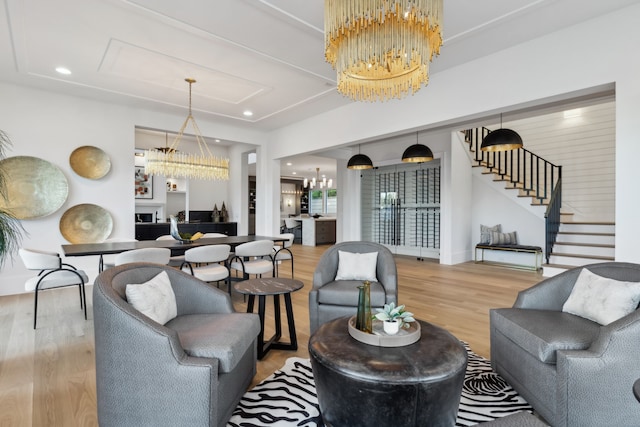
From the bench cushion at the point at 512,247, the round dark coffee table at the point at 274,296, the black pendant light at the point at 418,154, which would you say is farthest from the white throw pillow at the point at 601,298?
the bench cushion at the point at 512,247

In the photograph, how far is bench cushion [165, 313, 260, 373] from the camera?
1.75 meters

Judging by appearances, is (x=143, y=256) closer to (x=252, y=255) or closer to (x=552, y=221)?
(x=252, y=255)

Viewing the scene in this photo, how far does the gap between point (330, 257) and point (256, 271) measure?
4.22 feet

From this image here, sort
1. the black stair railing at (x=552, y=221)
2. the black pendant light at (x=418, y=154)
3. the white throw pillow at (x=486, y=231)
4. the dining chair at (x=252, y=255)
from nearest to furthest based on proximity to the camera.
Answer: the dining chair at (x=252, y=255), the black pendant light at (x=418, y=154), the black stair railing at (x=552, y=221), the white throw pillow at (x=486, y=231)

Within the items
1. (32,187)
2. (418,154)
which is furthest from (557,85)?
(32,187)

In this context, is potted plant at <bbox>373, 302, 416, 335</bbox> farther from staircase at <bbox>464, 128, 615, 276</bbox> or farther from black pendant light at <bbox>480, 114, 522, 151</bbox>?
staircase at <bbox>464, 128, 615, 276</bbox>

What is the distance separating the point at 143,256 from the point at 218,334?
2.16 meters

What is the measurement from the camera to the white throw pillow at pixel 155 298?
194 centimetres

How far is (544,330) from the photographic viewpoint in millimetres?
1988

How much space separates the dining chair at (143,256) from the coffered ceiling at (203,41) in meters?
2.25

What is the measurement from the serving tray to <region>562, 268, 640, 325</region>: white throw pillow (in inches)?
47.2

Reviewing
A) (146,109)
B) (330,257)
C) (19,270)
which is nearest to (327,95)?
(330,257)

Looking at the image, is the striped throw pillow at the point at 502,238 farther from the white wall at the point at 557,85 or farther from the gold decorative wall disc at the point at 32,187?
the gold decorative wall disc at the point at 32,187

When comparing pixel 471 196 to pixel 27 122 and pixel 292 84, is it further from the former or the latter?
pixel 27 122
